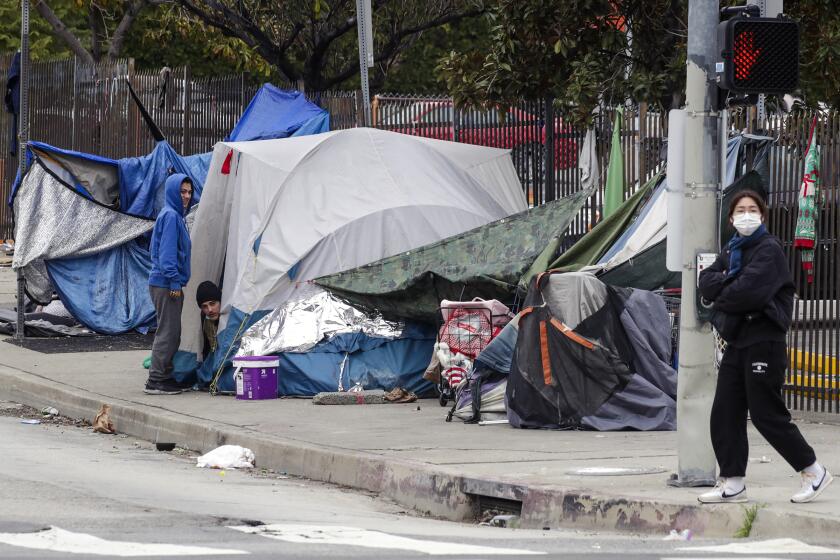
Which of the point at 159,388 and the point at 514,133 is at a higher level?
the point at 514,133

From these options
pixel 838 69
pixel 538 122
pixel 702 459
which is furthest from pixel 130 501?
pixel 838 69

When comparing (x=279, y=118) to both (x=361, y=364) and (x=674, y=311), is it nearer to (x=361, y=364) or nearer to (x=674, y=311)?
(x=361, y=364)

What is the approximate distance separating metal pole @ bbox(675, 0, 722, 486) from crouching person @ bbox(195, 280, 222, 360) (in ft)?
21.4

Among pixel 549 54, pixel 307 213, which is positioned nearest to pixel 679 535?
pixel 307 213

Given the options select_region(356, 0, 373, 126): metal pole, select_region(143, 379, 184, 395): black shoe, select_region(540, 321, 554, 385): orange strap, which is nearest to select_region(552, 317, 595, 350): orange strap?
select_region(540, 321, 554, 385): orange strap

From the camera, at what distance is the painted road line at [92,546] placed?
687 cm

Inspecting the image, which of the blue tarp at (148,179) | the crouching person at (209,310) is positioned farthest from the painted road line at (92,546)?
the blue tarp at (148,179)

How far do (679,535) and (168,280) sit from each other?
714cm

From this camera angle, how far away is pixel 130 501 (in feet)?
28.7

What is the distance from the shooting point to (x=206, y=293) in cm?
1425

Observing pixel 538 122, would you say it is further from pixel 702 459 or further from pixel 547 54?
pixel 702 459

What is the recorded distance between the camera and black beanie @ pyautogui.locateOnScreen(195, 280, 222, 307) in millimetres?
14242

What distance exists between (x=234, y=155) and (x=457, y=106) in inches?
136

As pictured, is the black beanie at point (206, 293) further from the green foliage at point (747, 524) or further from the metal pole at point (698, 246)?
the green foliage at point (747, 524)
